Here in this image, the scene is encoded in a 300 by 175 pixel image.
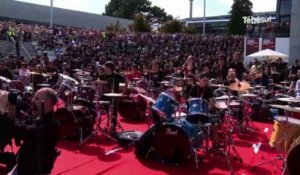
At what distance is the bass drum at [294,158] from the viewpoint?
616 centimetres

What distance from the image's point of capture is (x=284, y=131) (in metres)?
6.52

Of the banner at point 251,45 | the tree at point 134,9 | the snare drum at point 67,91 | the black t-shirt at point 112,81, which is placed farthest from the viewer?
the tree at point 134,9

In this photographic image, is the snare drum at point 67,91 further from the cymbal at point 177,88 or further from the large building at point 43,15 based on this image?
the large building at point 43,15

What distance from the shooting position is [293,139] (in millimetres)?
6449

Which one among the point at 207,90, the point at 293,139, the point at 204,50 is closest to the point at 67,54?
the point at 204,50

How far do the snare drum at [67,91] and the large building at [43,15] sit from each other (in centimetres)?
4232

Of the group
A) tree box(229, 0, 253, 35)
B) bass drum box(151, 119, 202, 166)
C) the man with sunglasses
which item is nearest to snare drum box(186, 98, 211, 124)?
bass drum box(151, 119, 202, 166)

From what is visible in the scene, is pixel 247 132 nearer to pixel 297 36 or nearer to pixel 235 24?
pixel 297 36

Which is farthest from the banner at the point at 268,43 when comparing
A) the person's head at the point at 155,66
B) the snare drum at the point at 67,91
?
the snare drum at the point at 67,91

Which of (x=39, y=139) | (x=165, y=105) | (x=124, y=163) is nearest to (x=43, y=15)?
(x=124, y=163)

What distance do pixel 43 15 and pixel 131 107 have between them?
145 feet

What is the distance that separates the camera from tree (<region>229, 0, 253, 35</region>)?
60.9 m

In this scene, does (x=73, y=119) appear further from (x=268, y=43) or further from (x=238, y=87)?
(x=268, y=43)

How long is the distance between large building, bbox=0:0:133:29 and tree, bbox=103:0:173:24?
32.2 m
